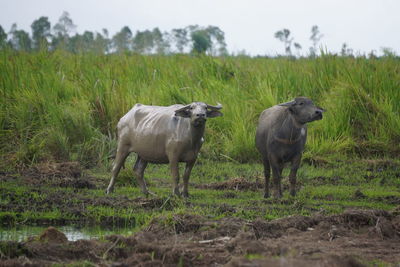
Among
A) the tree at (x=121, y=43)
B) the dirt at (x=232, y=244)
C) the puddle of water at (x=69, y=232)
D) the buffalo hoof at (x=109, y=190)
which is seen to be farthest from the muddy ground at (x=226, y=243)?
the tree at (x=121, y=43)

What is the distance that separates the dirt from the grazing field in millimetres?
16

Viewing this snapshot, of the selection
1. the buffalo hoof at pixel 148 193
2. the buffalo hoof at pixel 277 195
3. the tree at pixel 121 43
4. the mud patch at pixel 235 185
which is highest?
the tree at pixel 121 43

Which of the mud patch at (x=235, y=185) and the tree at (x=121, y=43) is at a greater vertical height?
the tree at (x=121, y=43)

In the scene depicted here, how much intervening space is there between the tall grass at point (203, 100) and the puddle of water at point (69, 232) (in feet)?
13.2

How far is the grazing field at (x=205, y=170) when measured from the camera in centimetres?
518

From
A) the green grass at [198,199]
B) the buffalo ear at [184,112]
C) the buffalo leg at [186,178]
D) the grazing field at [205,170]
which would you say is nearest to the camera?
the grazing field at [205,170]

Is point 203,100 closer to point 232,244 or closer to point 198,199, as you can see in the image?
point 198,199

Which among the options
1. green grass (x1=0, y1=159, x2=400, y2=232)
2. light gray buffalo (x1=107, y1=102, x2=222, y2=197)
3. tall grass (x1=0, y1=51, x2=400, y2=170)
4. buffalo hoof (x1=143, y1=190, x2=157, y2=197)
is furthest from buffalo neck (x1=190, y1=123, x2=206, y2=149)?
tall grass (x1=0, y1=51, x2=400, y2=170)

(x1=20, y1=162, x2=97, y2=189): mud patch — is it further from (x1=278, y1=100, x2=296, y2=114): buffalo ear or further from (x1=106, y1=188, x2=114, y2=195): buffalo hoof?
(x1=278, y1=100, x2=296, y2=114): buffalo ear

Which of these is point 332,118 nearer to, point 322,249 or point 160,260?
point 322,249

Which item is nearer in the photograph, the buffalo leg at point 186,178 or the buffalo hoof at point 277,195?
the buffalo leg at point 186,178

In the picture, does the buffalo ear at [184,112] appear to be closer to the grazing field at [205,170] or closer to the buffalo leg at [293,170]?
the grazing field at [205,170]

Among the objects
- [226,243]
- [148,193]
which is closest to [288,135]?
[148,193]

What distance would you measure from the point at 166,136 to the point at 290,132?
1588mm
